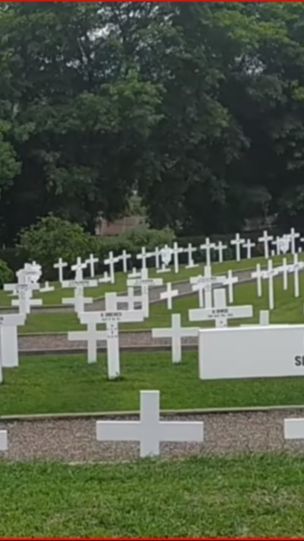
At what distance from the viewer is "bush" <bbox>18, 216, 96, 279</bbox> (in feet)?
98.3

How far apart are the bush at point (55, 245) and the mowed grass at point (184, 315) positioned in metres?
9.15

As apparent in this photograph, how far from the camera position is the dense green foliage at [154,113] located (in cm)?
3694

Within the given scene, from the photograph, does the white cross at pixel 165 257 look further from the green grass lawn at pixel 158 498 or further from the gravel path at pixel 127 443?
the green grass lawn at pixel 158 498

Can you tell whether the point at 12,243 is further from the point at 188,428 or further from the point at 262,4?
the point at 188,428

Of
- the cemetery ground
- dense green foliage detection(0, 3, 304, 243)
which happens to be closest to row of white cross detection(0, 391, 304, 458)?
the cemetery ground

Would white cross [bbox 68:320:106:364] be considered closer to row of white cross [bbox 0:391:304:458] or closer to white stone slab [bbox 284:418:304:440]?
row of white cross [bbox 0:391:304:458]

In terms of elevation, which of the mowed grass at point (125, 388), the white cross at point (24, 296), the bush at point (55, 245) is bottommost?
the mowed grass at point (125, 388)

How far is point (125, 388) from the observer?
32.5ft

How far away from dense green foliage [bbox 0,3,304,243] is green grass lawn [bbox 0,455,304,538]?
93.1 feet

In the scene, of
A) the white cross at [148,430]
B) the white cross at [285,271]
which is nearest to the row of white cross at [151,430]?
the white cross at [148,430]

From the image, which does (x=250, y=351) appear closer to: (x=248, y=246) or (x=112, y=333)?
(x=112, y=333)

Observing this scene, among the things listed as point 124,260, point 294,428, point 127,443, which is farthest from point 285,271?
point 294,428

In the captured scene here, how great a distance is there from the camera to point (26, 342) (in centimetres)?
1380

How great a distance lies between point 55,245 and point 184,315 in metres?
14.2
